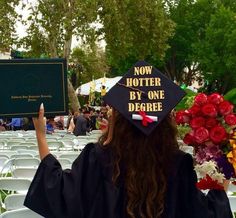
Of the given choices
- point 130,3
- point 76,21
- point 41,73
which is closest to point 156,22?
point 130,3

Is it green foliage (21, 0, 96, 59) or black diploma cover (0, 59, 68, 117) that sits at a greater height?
green foliage (21, 0, 96, 59)

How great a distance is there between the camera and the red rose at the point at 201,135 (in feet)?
10.6

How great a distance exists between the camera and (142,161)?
3.17 metres

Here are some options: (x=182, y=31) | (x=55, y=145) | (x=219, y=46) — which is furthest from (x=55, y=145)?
(x=182, y=31)

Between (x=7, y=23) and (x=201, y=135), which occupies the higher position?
(x=7, y=23)

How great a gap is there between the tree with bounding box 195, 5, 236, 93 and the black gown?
45820 mm

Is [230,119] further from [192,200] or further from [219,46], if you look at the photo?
[219,46]

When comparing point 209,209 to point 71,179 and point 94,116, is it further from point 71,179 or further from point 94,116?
point 94,116

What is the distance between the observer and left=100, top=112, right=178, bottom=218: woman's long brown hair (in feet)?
10.3

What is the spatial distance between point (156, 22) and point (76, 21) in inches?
166

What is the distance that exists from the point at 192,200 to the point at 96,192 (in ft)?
1.55

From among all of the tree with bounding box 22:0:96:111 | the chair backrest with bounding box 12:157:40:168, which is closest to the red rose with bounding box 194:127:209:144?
the chair backrest with bounding box 12:157:40:168

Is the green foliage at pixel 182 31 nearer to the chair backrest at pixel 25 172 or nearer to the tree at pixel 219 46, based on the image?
the tree at pixel 219 46

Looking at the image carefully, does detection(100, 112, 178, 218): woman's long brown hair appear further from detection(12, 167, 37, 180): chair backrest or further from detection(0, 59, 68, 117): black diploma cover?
detection(12, 167, 37, 180): chair backrest
